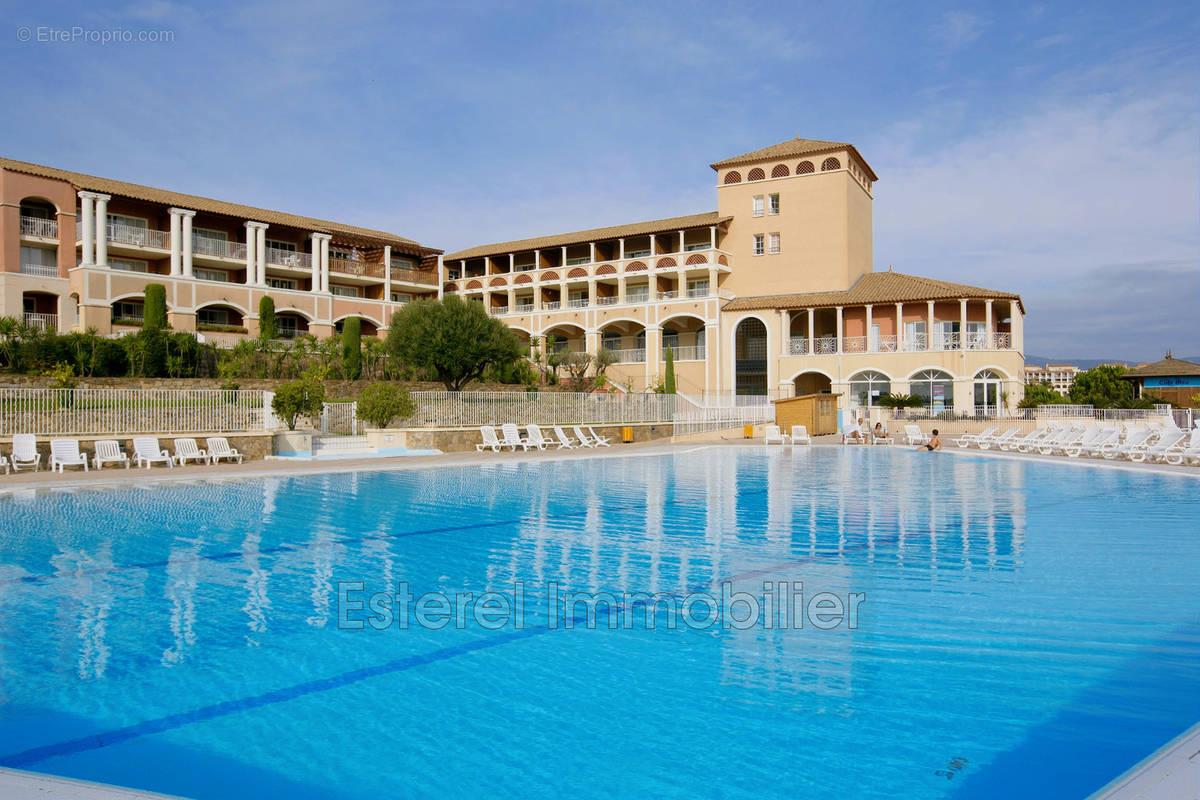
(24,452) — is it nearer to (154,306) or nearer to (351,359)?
(351,359)

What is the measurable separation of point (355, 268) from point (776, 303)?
21997 millimetres

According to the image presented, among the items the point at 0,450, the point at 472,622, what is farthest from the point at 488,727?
the point at 0,450

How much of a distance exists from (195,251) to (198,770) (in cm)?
3725

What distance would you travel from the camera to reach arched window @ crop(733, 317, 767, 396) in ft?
133

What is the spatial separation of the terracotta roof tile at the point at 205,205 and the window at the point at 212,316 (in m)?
4.40

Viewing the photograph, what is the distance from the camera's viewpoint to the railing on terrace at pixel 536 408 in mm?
23094

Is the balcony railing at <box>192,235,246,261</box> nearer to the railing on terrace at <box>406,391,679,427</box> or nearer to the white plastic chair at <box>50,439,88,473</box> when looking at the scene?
the railing on terrace at <box>406,391,679,427</box>

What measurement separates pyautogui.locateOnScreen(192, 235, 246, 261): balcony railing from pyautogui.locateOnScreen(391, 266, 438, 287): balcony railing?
829 centimetres

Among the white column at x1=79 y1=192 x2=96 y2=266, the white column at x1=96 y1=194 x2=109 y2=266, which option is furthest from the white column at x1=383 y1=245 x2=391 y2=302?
the white column at x1=79 y1=192 x2=96 y2=266

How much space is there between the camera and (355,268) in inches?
1689

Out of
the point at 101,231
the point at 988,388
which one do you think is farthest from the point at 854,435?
the point at 101,231

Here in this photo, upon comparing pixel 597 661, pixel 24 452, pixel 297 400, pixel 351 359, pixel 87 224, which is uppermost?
pixel 87 224

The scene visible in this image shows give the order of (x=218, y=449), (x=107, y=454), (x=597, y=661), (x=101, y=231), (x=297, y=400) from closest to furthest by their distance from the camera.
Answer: (x=597, y=661), (x=107, y=454), (x=218, y=449), (x=297, y=400), (x=101, y=231)

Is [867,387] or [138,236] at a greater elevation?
[138,236]
